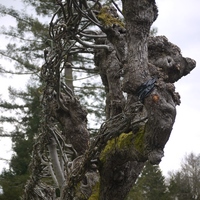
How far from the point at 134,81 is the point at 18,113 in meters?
9.96

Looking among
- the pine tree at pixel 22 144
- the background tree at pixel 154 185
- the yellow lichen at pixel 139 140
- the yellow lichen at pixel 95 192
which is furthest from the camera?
the background tree at pixel 154 185

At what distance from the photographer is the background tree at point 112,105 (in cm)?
220

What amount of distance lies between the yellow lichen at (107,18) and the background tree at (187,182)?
56.5 feet

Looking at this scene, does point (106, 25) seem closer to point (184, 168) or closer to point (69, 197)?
point (69, 197)

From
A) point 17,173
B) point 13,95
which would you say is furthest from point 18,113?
point 17,173

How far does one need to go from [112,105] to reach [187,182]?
1943 centimetres

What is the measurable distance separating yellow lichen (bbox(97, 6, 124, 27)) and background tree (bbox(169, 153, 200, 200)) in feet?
56.5

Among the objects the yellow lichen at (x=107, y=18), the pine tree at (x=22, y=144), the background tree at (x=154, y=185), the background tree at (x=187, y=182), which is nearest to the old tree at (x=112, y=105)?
the yellow lichen at (x=107, y=18)

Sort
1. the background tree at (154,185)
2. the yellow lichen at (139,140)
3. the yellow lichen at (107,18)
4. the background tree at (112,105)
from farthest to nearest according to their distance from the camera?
the background tree at (154,185) < the yellow lichen at (107,18) < the yellow lichen at (139,140) < the background tree at (112,105)

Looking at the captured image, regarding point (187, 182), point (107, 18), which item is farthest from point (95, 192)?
point (187, 182)

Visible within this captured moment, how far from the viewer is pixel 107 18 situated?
3346 mm

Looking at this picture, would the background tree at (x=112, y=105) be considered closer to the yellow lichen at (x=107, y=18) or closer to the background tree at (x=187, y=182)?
the yellow lichen at (x=107, y=18)

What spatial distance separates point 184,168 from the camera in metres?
23.8

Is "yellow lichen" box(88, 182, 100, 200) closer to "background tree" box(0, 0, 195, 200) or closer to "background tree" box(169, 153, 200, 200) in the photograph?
"background tree" box(0, 0, 195, 200)
